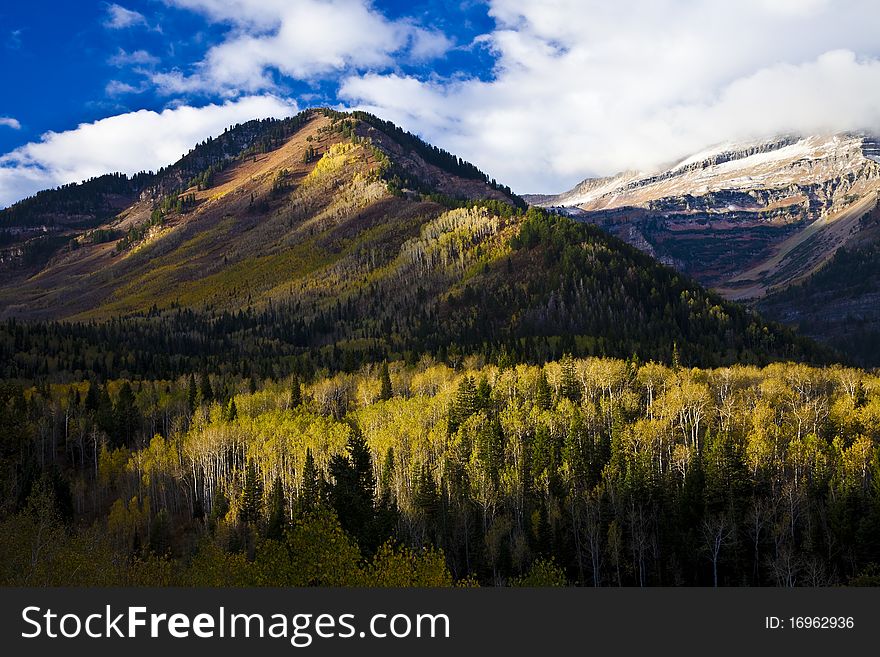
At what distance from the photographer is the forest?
8531 centimetres

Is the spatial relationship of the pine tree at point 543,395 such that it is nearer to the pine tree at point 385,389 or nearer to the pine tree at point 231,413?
the pine tree at point 385,389

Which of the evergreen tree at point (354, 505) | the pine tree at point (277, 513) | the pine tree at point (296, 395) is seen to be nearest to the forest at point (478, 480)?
the evergreen tree at point (354, 505)

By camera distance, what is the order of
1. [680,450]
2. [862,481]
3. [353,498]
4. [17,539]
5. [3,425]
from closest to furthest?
[17,539] < [353,498] < [3,425] < [862,481] < [680,450]

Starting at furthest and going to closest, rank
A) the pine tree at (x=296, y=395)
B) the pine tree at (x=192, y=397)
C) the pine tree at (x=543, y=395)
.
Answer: the pine tree at (x=192, y=397), the pine tree at (x=296, y=395), the pine tree at (x=543, y=395)

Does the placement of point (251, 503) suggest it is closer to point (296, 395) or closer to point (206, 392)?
point (296, 395)

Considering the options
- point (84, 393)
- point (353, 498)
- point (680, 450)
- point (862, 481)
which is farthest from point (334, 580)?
point (84, 393)

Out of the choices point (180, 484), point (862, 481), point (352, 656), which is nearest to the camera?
point (352, 656)

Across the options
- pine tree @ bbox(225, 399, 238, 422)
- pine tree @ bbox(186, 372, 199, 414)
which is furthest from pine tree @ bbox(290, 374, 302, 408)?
pine tree @ bbox(186, 372, 199, 414)

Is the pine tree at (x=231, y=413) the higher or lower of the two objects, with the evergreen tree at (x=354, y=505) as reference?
higher

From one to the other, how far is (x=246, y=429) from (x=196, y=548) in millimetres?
38635

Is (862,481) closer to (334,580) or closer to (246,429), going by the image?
(334,580)

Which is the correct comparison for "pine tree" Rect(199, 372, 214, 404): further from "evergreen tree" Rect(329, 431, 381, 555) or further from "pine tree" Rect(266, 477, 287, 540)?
"evergreen tree" Rect(329, 431, 381, 555)

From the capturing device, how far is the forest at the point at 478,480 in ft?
280

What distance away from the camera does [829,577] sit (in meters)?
91.3
